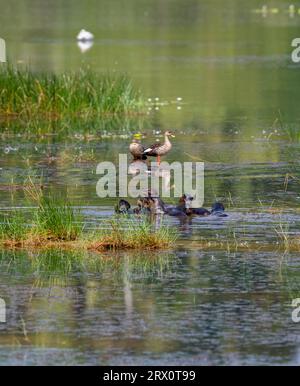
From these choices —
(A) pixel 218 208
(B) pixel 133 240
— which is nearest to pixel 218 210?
(A) pixel 218 208

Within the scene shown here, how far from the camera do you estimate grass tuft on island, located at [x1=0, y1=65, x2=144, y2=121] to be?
2330 centimetres

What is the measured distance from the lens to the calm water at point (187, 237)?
9.36m

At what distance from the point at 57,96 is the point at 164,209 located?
959 centimetres

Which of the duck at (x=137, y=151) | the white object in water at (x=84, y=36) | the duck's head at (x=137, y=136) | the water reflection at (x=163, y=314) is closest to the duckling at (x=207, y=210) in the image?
the water reflection at (x=163, y=314)

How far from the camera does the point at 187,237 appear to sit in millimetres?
13031

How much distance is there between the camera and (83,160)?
1875 cm

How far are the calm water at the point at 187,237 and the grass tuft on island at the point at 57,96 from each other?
80 cm

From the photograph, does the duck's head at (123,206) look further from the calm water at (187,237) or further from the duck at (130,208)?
the calm water at (187,237)

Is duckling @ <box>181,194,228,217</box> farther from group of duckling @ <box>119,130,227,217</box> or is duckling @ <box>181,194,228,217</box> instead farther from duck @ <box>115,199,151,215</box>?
duck @ <box>115,199,151,215</box>

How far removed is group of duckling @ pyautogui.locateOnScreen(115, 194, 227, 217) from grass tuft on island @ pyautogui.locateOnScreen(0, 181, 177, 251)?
3.87 ft

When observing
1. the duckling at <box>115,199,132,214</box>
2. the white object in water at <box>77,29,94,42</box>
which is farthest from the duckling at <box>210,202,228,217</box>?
the white object in water at <box>77,29,94,42</box>

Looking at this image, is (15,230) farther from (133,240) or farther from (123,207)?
(123,207)

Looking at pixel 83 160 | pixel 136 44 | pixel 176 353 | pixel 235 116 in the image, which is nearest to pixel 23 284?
pixel 176 353
